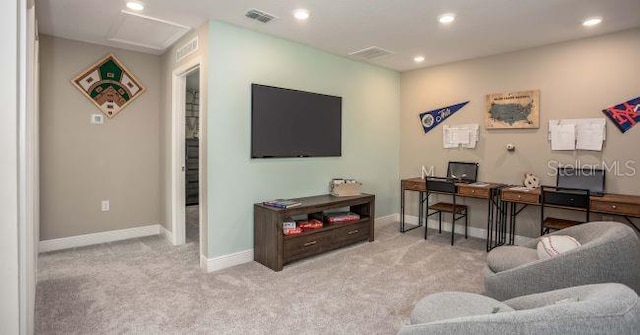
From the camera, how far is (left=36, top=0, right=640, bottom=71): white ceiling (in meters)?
2.85

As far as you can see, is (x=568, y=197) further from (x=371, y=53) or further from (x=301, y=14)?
(x=301, y=14)

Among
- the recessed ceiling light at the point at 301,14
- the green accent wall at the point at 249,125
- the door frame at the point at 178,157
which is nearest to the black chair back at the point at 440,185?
the green accent wall at the point at 249,125

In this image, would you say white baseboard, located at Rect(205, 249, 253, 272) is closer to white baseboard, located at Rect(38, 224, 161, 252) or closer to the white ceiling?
white baseboard, located at Rect(38, 224, 161, 252)

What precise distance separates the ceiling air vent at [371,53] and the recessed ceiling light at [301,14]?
118 cm

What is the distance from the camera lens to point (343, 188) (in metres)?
4.15

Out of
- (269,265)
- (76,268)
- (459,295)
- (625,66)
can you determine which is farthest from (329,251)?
(625,66)

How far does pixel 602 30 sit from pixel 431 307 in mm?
3437

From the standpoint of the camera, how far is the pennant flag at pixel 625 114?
338cm

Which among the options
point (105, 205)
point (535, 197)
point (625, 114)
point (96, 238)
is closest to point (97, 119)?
point (105, 205)

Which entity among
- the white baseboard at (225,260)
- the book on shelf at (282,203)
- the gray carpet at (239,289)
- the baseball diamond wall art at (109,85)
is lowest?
the gray carpet at (239,289)

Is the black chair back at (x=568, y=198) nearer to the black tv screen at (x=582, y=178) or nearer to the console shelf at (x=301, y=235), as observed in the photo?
the black tv screen at (x=582, y=178)

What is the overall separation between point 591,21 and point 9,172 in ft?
14.0

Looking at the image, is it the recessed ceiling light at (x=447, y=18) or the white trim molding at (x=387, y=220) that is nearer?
the recessed ceiling light at (x=447, y=18)

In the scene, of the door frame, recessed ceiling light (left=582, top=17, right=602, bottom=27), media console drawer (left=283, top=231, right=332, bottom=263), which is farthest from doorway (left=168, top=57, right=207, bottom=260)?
recessed ceiling light (left=582, top=17, right=602, bottom=27)
